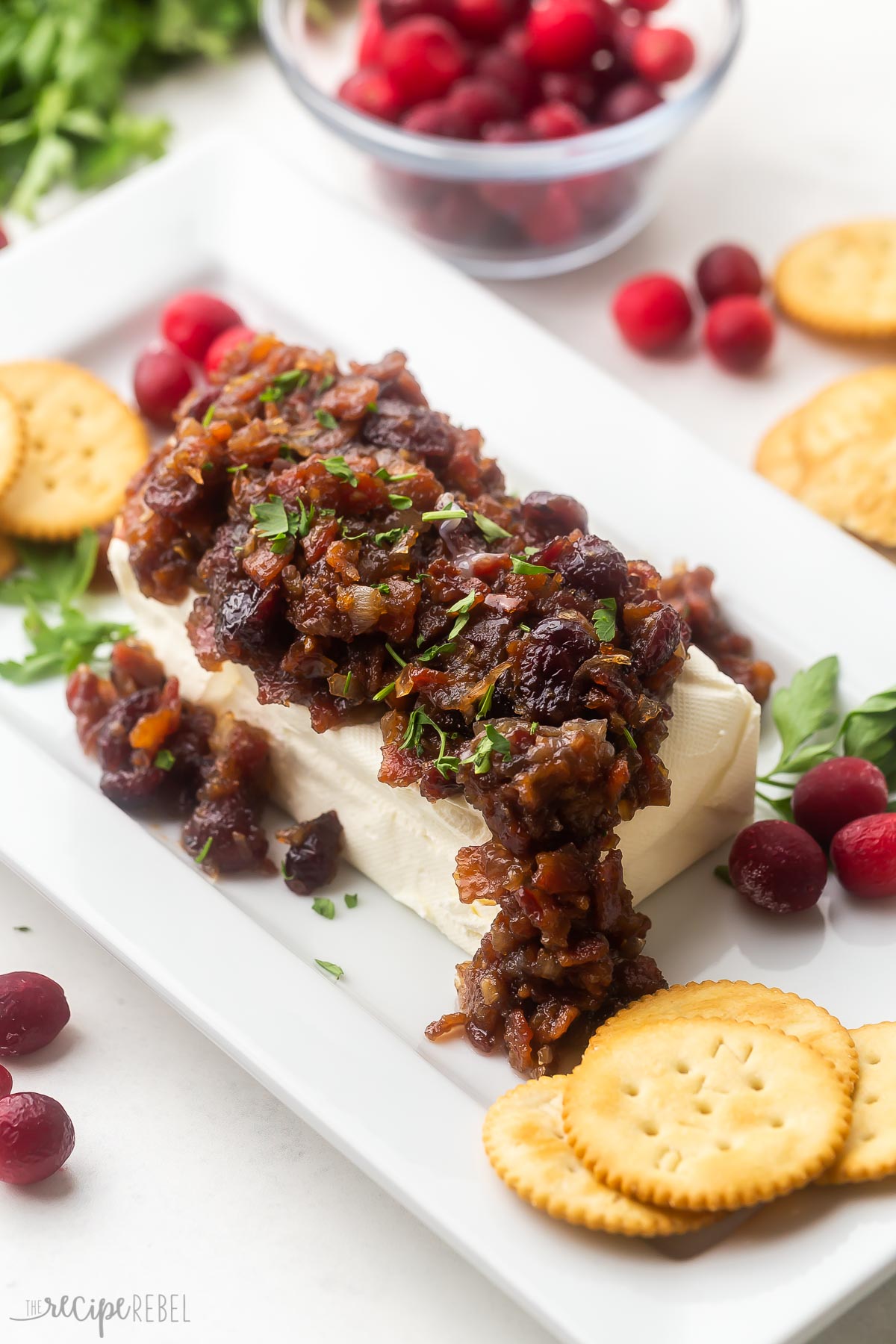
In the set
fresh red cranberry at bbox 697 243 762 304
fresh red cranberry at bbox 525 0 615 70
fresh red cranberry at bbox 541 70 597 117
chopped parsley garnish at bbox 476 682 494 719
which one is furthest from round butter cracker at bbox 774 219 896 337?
chopped parsley garnish at bbox 476 682 494 719

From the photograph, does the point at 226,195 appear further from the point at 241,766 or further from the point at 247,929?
the point at 247,929

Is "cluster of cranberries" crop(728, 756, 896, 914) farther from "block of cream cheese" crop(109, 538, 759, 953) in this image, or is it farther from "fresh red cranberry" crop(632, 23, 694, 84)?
"fresh red cranberry" crop(632, 23, 694, 84)

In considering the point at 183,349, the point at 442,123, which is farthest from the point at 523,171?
the point at 183,349

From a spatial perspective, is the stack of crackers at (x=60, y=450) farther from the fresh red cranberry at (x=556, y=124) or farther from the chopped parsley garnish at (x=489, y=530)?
the fresh red cranberry at (x=556, y=124)

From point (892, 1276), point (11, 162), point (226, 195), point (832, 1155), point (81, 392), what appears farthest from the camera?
point (11, 162)

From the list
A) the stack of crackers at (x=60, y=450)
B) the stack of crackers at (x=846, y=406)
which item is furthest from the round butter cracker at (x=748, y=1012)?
A: the stack of crackers at (x=60, y=450)

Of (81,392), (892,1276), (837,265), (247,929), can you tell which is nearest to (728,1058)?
(892,1276)

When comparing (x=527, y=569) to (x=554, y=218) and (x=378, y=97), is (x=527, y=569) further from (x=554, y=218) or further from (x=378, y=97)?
(x=378, y=97)
